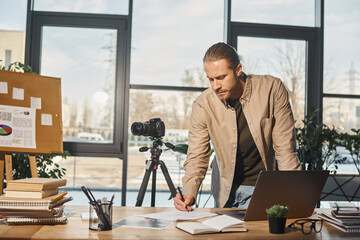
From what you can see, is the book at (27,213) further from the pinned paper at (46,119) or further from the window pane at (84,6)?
the window pane at (84,6)

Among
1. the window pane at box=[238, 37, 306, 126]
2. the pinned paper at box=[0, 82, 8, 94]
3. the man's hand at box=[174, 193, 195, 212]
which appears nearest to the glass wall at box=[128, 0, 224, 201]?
the window pane at box=[238, 37, 306, 126]

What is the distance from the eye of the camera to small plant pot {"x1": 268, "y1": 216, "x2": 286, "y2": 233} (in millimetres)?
1534

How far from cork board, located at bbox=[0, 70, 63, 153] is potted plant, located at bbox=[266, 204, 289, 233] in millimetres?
1909

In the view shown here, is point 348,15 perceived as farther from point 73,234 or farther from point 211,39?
point 73,234

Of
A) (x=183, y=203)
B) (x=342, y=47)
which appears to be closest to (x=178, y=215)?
(x=183, y=203)

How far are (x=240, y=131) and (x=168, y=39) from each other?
2.36 meters

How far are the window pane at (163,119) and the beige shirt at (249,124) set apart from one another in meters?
2.03

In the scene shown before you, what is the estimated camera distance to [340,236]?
5.12ft

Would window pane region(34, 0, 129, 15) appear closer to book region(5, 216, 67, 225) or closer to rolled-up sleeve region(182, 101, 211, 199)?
rolled-up sleeve region(182, 101, 211, 199)

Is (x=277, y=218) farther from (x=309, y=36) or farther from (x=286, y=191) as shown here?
(x=309, y=36)

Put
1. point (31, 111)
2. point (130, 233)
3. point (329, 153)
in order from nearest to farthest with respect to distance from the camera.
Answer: point (130, 233), point (31, 111), point (329, 153)

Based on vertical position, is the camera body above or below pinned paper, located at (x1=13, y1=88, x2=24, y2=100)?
below

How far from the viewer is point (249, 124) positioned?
2.25 metres

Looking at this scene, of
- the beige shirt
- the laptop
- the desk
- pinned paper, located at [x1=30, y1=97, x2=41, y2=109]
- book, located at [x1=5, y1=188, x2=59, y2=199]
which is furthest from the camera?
pinned paper, located at [x1=30, y1=97, x2=41, y2=109]
